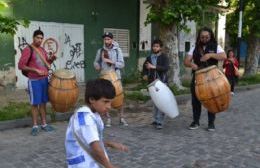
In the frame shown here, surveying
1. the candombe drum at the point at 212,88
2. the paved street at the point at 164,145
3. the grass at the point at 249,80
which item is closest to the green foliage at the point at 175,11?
the paved street at the point at 164,145

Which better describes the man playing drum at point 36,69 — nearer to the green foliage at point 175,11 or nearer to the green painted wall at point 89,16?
the green painted wall at point 89,16

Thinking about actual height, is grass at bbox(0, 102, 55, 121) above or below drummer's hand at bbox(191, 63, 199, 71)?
below

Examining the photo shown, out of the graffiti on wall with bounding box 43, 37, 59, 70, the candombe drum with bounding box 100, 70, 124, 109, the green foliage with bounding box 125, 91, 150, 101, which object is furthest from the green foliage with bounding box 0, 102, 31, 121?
the graffiti on wall with bounding box 43, 37, 59, 70

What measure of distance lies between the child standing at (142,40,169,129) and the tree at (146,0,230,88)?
11.6ft

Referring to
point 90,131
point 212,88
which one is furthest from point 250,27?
point 90,131

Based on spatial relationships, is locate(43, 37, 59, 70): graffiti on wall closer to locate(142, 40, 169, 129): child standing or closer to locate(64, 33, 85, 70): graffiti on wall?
locate(64, 33, 85, 70): graffiti on wall

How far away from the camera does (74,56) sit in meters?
13.7

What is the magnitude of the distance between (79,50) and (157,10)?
120 inches

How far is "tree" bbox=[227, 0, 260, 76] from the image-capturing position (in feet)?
53.6

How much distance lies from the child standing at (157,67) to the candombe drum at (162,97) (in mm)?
251

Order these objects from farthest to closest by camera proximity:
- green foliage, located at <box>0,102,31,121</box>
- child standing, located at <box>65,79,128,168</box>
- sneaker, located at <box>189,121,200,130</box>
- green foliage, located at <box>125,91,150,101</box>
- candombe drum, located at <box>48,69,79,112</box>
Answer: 1. green foliage, located at <box>125,91,150,101</box>
2. green foliage, located at <box>0,102,31,121</box>
3. sneaker, located at <box>189,121,200,130</box>
4. candombe drum, located at <box>48,69,79,112</box>
5. child standing, located at <box>65,79,128,168</box>

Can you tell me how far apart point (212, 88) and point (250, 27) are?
10.2m

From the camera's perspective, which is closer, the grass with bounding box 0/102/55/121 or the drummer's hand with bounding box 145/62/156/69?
the drummer's hand with bounding box 145/62/156/69

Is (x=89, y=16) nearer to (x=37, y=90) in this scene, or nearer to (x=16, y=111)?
(x=16, y=111)
